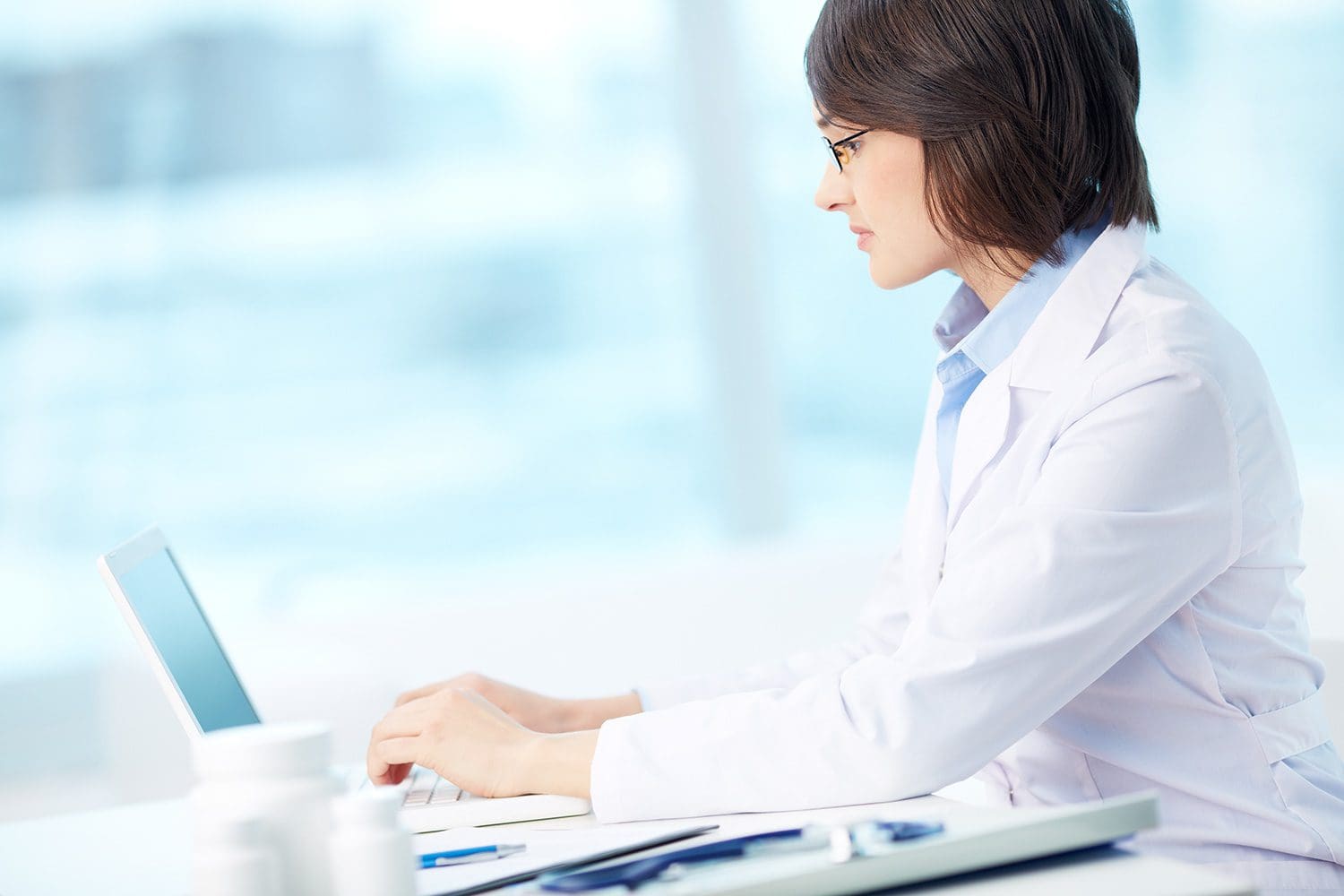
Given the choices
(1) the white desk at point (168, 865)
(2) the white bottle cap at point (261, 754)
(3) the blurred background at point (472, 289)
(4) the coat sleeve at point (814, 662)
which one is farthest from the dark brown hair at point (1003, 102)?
(3) the blurred background at point (472, 289)

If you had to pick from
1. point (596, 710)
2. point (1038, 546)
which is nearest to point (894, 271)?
point (1038, 546)

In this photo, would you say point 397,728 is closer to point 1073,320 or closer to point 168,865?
point 168,865

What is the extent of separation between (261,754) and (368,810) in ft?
0.23

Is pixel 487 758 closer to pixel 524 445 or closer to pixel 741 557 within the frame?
pixel 741 557

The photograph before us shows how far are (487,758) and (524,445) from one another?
8.48ft

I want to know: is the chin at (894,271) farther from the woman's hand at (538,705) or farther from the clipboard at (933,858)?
the clipboard at (933,858)

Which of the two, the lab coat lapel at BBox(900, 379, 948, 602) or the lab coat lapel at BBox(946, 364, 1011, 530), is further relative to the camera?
the lab coat lapel at BBox(900, 379, 948, 602)

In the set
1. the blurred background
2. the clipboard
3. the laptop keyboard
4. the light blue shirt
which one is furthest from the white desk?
the blurred background

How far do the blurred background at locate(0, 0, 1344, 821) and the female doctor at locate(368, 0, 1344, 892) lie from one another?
208 cm

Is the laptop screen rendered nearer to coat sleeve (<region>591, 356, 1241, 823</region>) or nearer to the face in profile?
coat sleeve (<region>591, 356, 1241, 823</region>)

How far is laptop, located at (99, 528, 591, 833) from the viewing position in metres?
1.18

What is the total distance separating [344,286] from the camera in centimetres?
368

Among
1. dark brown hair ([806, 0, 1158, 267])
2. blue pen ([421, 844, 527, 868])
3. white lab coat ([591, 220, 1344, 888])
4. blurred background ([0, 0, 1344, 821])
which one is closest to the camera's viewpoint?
blue pen ([421, 844, 527, 868])

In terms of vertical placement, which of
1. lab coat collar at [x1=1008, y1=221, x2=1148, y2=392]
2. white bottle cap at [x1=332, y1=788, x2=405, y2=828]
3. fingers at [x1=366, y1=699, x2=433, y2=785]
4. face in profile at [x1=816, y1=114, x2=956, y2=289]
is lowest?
white bottle cap at [x1=332, y1=788, x2=405, y2=828]
